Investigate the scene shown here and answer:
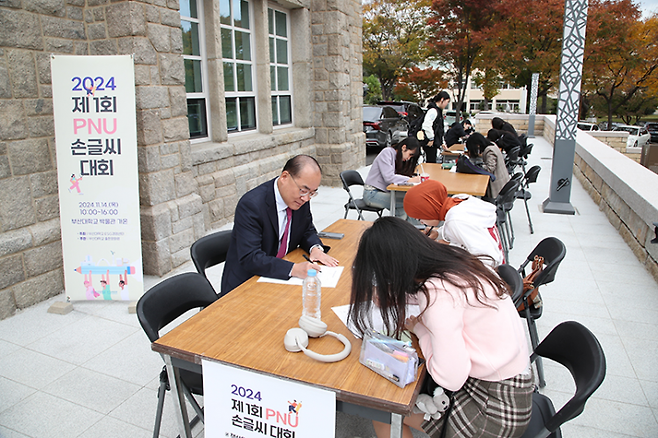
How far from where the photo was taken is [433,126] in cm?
812

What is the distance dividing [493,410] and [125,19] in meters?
4.13

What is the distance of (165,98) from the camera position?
4.30m

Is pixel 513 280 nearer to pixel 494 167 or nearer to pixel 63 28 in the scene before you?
pixel 494 167

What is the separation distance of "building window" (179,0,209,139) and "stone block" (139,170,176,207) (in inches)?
58.5

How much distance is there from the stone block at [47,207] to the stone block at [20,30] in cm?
122

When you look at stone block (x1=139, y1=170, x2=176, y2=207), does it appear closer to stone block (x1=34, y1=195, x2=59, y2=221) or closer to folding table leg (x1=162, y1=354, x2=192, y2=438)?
stone block (x1=34, y1=195, x2=59, y2=221)

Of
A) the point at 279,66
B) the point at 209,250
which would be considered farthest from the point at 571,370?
the point at 279,66

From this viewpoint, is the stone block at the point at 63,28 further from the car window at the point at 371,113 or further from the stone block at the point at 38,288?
the car window at the point at 371,113

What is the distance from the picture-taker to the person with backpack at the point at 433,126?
8078 millimetres

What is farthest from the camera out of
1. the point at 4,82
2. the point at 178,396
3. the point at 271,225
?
the point at 4,82

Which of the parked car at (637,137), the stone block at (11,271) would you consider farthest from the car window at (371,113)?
the stone block at (11,271)

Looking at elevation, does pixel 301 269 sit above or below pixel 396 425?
above

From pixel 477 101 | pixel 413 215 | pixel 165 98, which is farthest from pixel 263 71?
pixel 477 101

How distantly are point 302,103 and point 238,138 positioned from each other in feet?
6.67
